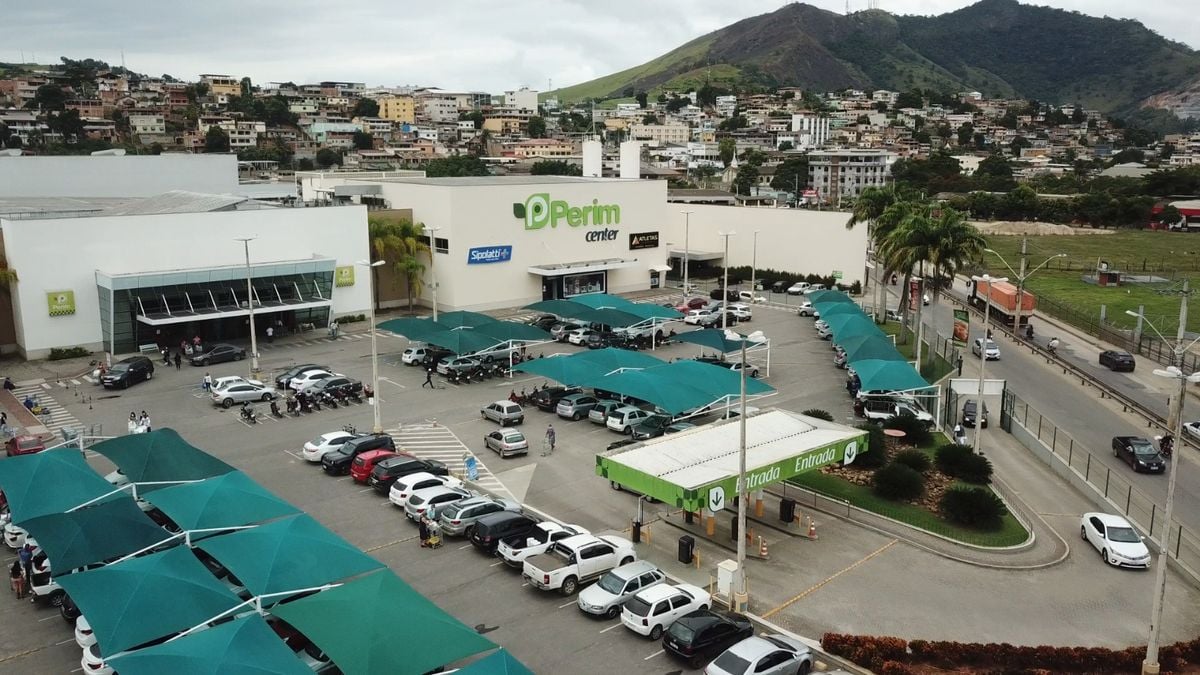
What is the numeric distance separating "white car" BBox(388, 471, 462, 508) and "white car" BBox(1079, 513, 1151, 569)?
2018cm

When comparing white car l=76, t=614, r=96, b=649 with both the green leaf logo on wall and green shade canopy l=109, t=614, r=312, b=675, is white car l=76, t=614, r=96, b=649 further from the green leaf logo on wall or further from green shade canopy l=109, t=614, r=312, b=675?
the green leaf logo on wall

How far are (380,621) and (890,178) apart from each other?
190m

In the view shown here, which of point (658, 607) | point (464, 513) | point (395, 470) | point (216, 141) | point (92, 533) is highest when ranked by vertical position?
point (216, 141)

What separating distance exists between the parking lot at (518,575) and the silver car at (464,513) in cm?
55

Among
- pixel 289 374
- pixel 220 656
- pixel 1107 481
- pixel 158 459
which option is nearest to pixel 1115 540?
pixel 1107 481

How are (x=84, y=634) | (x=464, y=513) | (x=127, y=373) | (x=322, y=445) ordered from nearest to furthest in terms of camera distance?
(x=84, y=634)
(x=464, y=513)
(x=322, y=445)
(x=127, y=373)

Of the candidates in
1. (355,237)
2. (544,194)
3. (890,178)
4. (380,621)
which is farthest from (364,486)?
(890,178)

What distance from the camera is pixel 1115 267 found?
3807 inches

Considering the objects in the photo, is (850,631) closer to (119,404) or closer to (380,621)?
(380,621)

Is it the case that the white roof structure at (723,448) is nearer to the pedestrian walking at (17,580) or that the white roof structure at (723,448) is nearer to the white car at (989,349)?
the pedestrian walking at (17,580)

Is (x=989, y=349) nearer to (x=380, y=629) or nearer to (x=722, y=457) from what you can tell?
(x=722, y=457)

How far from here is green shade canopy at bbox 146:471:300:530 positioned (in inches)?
942

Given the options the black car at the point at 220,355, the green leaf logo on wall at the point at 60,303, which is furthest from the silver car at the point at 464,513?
the green leaf logo on wall at the point at 60,303

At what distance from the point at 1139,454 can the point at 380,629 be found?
3182cm
